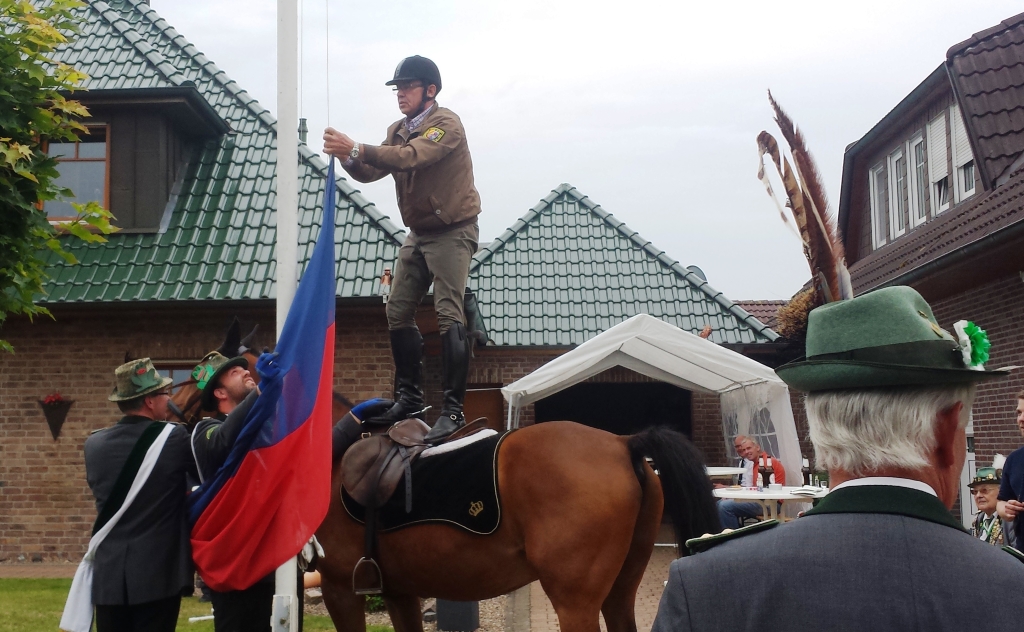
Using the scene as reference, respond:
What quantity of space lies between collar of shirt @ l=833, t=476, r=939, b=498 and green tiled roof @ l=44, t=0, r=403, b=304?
31.6ft

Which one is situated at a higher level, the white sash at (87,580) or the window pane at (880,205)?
the window pane at (880,205)

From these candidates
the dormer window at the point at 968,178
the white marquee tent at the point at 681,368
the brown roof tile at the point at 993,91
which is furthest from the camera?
the dormer window at the point at 968,178

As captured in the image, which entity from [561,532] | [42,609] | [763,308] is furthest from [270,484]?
[763,308]

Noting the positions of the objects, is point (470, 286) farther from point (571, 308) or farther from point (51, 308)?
point (51, 308)

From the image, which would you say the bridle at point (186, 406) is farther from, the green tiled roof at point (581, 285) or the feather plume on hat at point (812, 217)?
the green tiled roof at point (581, 285)

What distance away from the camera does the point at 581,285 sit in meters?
16.4

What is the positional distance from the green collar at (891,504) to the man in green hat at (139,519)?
11.5ft

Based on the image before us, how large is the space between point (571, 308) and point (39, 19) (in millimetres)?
10765

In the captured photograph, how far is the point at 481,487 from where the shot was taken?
4.69 m

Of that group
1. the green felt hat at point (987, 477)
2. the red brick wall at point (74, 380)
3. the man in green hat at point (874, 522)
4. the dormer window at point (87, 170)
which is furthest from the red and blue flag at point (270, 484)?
the dormer window at point (87, 170)

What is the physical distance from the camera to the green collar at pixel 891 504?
4.50 ft

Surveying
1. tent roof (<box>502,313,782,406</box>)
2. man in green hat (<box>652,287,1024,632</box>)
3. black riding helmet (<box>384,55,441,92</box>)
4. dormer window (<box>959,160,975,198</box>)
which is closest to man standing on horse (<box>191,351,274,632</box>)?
black riding helmet (<box>384,55,441,92</box>)

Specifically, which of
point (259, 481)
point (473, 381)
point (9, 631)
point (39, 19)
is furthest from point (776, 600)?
point (473, 381)

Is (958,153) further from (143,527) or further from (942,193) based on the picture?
(143,527)
